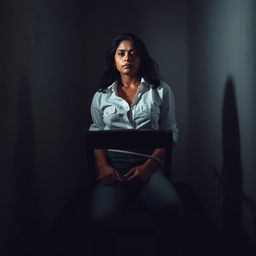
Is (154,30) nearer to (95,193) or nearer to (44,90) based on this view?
(44,90)

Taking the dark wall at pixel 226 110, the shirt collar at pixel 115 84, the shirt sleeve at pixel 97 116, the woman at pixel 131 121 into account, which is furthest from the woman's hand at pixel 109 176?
the dark wall at pixel 226 110

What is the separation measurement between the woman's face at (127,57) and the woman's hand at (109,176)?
0.52m

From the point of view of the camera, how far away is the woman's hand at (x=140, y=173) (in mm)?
1763

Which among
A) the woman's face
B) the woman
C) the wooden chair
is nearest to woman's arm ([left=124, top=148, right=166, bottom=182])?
the woman

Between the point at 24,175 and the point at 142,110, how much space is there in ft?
2.19

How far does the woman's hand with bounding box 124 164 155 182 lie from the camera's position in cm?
176

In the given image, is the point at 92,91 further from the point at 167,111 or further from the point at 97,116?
the point at 167,111

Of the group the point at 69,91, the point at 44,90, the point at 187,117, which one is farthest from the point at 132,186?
the point at 187,117

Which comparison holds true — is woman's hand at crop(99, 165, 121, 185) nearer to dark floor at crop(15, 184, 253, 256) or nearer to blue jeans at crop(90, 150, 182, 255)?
blue jeans at crop(90, 150, 182, 255)

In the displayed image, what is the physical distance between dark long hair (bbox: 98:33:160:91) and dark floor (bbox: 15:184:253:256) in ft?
2.89

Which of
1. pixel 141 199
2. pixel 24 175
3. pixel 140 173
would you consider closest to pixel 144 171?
pixel 140 173

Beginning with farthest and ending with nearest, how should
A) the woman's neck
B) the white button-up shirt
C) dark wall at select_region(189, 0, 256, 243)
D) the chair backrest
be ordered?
the woman's neck → the white button-up shirt → dark wall at select_region(189, 0, 256, 243) → the chair backrest

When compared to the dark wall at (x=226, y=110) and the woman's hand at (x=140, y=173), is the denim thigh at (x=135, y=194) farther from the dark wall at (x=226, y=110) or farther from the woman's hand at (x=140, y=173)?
the dark wall at (x=226, y=110)

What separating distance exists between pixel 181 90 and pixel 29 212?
1817mm
